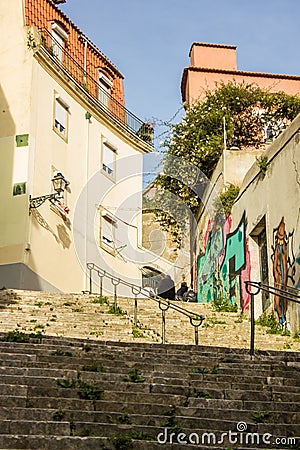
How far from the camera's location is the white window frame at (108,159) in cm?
2855

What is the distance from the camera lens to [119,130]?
97.3ft

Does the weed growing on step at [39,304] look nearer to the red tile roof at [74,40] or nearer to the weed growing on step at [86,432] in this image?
the weed growing on step at [86,432]

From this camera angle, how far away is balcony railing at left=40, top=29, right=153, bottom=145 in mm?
26688

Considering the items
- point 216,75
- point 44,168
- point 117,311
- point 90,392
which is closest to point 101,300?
point 117,311

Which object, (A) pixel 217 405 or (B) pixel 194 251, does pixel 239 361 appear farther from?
(B) pixel 194 251

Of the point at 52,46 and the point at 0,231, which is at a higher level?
the point at 52,46

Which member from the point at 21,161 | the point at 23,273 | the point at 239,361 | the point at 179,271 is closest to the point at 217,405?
the point at 239,361

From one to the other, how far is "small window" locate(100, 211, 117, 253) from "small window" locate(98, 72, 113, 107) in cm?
429

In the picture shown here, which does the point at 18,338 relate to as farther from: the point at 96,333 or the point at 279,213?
the point at 279,213

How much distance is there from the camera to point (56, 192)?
24.5m

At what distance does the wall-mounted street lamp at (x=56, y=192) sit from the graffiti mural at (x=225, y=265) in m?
4.74

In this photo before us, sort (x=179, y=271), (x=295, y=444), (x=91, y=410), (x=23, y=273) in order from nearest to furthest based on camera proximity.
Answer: (x=295, y=444) → (x=91, y=410) → (x=23, y=273) → (x=179, y=271)

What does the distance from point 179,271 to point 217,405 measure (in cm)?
2393

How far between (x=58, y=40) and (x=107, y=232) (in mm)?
6645
